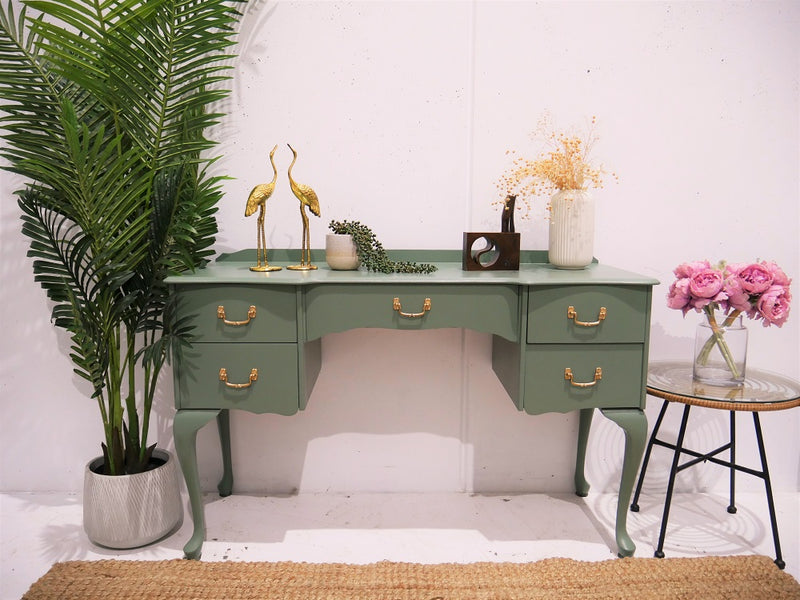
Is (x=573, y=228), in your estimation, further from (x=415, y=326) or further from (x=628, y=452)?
(x=628, y=452)

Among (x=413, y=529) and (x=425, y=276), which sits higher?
(x=425, y=276)

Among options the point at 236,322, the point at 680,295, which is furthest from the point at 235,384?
the point at 680,295

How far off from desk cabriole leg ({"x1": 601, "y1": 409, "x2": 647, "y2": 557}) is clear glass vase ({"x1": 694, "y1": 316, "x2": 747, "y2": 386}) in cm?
38

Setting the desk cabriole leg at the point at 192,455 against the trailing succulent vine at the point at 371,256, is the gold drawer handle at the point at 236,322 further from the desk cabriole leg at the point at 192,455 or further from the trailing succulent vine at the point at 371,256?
the trailing succulent vine at the point at 371,256

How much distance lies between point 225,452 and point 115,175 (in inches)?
48.2

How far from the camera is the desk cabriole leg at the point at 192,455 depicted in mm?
1996

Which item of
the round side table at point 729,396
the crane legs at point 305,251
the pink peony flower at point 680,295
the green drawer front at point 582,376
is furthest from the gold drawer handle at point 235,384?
the pink peony flower at point 680,295

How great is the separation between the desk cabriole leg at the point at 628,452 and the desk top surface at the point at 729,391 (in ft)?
0.47

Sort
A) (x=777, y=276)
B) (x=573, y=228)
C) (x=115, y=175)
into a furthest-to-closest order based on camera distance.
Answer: (x=573, y=228)
(x=777, y=276)
(x=115, y=175)

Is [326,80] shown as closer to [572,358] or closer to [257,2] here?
[257,2]

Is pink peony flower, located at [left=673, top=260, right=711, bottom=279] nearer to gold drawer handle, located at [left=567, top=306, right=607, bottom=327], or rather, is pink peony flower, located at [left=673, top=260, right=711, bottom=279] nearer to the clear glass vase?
the clear glass vase

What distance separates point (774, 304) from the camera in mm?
2023

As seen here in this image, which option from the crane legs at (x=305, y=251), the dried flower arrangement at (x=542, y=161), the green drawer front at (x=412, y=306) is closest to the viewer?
the green drawer front at (x=412, y=306)

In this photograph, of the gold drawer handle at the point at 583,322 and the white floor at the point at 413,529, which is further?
the white floor at the point at 413,529
